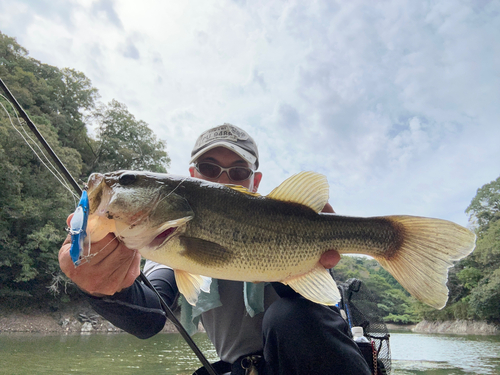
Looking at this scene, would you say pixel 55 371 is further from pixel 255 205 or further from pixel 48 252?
pixel 48 252

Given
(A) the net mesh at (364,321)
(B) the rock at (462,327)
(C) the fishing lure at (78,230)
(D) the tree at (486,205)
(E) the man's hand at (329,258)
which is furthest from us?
(D) the tree at (486,205)

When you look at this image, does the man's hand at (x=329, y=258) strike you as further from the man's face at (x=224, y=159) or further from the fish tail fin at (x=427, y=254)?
the man's face at (x=224, y=159)

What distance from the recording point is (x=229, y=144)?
278 centimetres

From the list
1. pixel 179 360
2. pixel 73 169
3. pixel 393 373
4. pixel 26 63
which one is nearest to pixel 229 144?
pixel 393 373

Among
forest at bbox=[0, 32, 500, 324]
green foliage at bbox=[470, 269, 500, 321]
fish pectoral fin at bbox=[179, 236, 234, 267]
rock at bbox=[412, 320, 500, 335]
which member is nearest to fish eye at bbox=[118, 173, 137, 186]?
fish pectoral fin at bbox=[179, 236, 234, 267]

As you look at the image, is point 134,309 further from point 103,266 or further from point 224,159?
point 224,159

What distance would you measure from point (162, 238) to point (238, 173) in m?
1.43

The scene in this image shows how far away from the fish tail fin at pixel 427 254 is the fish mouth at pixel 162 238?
3.43ft

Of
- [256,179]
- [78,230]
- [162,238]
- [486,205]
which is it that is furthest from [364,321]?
[486,205]

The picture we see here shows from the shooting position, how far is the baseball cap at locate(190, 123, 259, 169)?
2.78m

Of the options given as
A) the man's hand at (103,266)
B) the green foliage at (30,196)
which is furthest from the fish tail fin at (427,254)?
the green foliage at (30,196)

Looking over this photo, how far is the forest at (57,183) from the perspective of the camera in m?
19.2

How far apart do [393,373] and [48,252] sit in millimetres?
20166

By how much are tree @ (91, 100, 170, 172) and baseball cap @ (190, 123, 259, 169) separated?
27679 mm
